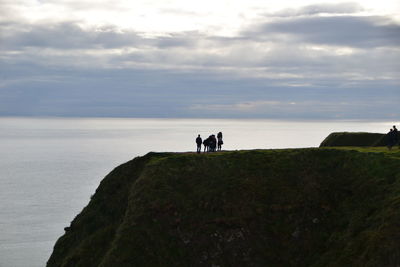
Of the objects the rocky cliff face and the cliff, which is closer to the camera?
the rocky cliff face

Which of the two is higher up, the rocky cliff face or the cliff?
the cliff

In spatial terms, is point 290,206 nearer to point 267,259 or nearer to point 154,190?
point 267,259

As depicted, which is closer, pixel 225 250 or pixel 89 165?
pixel 225 250

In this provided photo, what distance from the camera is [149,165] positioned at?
5284 centimetres

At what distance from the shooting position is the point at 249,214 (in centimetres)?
4559

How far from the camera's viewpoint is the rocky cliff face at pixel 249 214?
4156cm

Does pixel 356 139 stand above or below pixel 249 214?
above

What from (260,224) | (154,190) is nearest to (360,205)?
(260,224)

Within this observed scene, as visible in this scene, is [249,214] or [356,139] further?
[356,139]

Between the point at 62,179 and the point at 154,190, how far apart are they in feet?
368

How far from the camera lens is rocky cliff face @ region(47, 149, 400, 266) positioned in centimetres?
4156

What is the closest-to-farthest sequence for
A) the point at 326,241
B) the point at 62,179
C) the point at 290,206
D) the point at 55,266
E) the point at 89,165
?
the point at 326,241 → the point at 290,206 → the point at 55,266 → the point at 62,179 → the point at 89,165

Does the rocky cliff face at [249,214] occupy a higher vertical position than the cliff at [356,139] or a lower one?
lower

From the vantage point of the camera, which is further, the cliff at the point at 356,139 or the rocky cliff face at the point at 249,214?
the cliff at the point at 356,139
